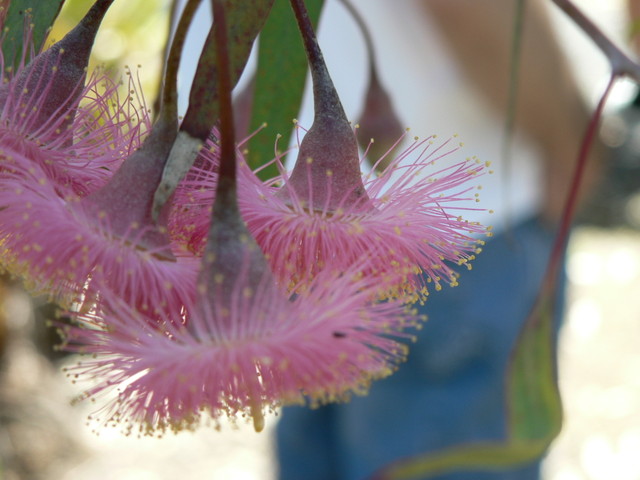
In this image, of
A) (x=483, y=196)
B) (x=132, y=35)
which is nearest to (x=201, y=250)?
(x=132, y=35)

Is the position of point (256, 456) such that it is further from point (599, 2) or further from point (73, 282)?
point (73, 282)

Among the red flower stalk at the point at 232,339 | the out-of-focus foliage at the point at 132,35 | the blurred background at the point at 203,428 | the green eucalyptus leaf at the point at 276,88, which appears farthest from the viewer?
the blurred background at the point at 203,428

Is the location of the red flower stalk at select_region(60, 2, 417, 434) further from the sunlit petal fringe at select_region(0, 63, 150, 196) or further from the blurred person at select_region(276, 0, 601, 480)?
the blurred person at select_region(276, 0, 601, 480)

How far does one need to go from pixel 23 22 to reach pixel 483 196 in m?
1.07

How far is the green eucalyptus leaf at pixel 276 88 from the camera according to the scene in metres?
0.52

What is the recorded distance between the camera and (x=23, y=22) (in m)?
0.45

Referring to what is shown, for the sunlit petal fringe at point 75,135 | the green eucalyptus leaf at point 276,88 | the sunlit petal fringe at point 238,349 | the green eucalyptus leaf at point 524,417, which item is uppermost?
the green eucalyptus leaf at point 276,88

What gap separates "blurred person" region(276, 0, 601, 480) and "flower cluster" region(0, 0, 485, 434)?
86 cm

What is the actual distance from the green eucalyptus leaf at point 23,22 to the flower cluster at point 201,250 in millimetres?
34

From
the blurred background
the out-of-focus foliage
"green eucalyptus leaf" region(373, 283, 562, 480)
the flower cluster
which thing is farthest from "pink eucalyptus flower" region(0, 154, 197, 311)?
the blurred background

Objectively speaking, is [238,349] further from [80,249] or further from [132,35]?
[132,35]

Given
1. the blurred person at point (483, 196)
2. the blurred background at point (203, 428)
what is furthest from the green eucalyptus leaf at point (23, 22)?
the blurred background at point (203, 428)

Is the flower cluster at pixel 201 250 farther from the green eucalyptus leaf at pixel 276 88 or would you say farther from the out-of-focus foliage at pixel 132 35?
the out-of-focus foliage at pixel 132 35

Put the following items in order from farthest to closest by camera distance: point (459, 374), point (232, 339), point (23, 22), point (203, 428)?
1. point (203, 428)
2. point (459, 374)
3. point (23, 22)
4. point (232, 339)
